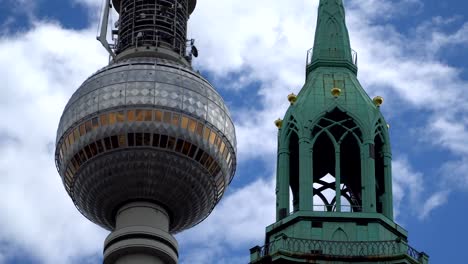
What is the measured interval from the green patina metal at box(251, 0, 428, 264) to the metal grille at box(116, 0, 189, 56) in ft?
99.1

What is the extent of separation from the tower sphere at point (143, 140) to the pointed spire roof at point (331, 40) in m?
22.1

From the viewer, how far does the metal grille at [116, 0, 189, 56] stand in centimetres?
9825

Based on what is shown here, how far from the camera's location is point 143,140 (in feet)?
291

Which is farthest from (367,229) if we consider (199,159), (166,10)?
(166,10)

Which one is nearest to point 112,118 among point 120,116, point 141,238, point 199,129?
point 120,116

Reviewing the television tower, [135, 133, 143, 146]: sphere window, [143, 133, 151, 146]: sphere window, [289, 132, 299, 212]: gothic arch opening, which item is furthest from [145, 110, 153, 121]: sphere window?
[289, 132, 299, 212]: gothic arch opening

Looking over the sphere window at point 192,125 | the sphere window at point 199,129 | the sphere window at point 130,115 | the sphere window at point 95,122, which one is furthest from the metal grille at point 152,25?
the sphere window at point 95,122

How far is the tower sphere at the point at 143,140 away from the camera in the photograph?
89.1 metres

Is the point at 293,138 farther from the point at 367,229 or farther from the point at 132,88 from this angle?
the point at 132,88

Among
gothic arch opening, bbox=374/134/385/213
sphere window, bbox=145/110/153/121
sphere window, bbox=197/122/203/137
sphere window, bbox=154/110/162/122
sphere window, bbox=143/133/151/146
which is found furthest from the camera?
sphere window, bbox=197/122/203/137

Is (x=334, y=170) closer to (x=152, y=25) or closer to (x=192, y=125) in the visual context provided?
(x=192, y=125)

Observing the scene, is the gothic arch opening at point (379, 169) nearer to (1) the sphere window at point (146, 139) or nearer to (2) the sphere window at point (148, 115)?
(1) the sphere window at point (146, 139)

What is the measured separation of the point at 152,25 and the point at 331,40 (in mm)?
33158

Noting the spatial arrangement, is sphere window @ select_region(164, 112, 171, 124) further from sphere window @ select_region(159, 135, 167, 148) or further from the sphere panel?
the sphere panel
